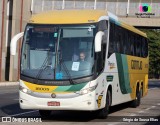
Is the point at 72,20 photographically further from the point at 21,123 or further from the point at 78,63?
the point at 21,123

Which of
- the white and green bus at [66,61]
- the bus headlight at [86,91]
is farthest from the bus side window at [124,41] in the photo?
the bus headlight at [86,91]

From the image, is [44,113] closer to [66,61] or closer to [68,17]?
[66,61]

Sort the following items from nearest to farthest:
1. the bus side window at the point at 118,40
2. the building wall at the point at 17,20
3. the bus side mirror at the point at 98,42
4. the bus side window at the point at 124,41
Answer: the bus side mirror at the point at 98,42 → the bus side window at the point at 118,40 → the bus side window at the point at 124,41 → the building wall at the point at 17,20

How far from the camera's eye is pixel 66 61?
1395cm

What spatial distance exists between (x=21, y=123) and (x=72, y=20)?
3342 mm

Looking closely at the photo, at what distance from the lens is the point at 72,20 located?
14.4m

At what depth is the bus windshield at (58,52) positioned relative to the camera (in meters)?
13.9

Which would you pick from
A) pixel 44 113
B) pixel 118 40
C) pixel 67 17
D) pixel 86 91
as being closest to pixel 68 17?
pixel 67 17

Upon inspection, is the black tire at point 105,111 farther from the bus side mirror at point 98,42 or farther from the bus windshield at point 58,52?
the bus side mirror at point 98,42

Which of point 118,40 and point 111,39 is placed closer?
point 111,39

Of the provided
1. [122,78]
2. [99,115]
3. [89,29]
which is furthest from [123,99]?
[89,29]

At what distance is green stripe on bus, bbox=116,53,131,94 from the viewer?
1723cm

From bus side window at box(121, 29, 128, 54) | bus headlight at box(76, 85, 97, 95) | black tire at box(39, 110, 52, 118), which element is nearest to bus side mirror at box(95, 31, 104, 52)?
bus headlight at box(76, 85, 97, 95)

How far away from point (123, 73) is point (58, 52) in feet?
15.0
